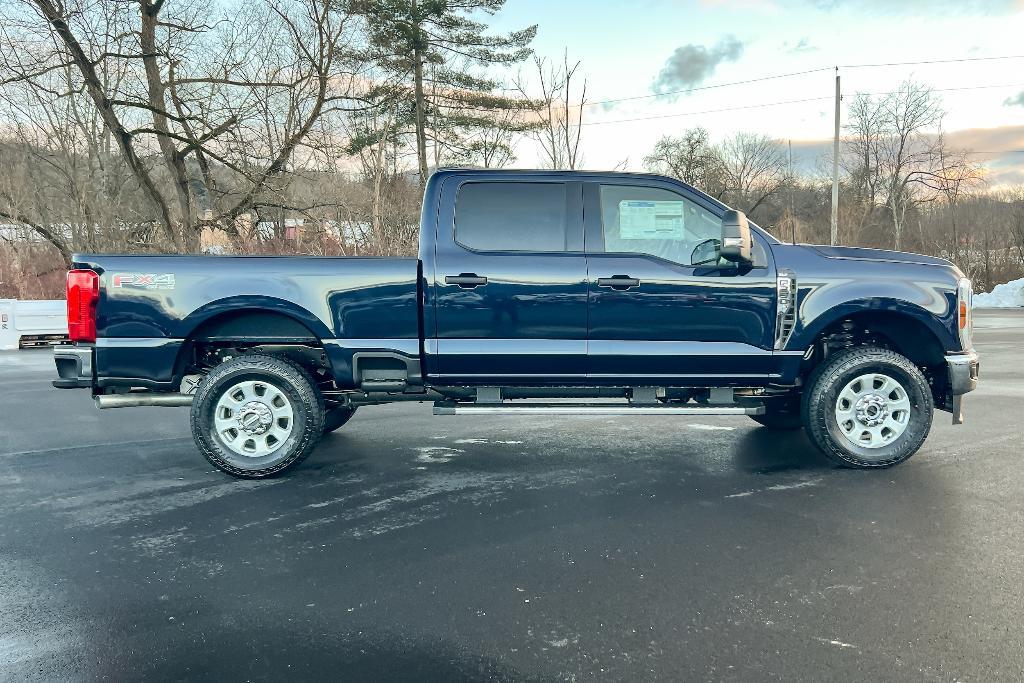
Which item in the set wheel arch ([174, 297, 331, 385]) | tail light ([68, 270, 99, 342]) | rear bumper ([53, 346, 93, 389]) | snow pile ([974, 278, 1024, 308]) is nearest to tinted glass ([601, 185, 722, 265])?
wheel arch ([174, 297, 331, 385])

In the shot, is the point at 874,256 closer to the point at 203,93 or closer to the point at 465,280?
the point at 465,280

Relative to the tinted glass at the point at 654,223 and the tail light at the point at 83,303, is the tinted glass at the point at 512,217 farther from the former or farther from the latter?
the tail light at the point at 83,303

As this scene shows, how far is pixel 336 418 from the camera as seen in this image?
6.73 meters

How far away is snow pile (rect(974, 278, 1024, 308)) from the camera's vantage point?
29319 mm

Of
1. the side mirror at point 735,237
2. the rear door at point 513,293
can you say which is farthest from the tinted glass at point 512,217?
the side mirror at point 735,237

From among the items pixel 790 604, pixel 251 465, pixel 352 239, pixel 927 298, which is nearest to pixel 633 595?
pixel 790 604

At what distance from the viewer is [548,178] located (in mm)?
5426

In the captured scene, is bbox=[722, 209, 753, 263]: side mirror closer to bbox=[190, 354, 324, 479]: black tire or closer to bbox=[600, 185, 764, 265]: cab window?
bbox=[600, 185, 764, 265]: cab window

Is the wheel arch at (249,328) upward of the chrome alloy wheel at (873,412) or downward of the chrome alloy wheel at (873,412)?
upward

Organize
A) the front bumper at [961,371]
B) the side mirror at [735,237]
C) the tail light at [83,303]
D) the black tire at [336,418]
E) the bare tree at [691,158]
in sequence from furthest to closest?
the bare tree at [691,158] < the black tire at [336,418] < the front bumper at [961,371] < the tail light at [83,303] < the side mirror at [735,237]

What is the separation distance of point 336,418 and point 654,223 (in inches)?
133

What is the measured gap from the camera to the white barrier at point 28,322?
52.9 ft

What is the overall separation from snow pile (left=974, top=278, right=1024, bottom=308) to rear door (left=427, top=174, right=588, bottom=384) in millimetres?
30763


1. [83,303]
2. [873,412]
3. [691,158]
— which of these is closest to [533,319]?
[873,412]
